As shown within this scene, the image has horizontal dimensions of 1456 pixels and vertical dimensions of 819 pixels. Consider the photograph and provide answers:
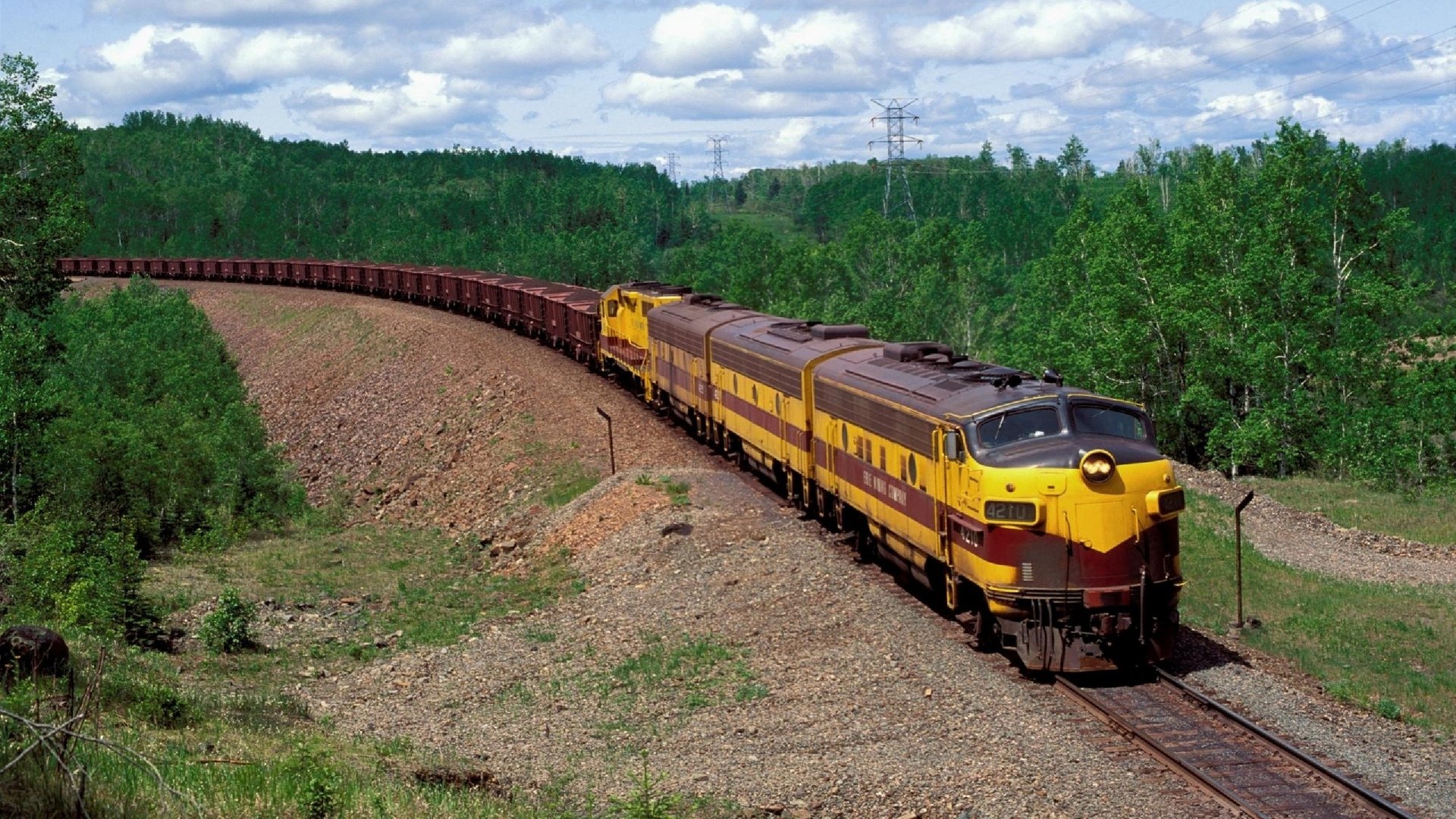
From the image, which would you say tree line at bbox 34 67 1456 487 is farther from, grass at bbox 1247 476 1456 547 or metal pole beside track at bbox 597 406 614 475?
metal pole beside track at bbox 597 406 614 475

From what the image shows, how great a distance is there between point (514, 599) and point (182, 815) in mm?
16704

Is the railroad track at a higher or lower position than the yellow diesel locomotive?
lower

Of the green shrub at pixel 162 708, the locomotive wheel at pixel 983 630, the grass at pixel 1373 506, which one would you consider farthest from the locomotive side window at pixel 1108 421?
the grass at pixel 1373 506

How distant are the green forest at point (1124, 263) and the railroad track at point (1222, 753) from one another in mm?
29083

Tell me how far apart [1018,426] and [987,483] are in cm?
105

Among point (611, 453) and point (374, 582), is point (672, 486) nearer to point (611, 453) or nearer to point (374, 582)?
point (611, 453)

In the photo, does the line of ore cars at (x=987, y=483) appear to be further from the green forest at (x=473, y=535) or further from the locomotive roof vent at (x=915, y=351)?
the green forest at (x=473, y=535)

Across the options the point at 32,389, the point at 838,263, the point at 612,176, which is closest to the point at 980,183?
the point at 612,176

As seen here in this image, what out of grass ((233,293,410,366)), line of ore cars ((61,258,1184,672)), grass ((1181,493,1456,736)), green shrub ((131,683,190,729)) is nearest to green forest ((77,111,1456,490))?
grass ((233,293,410,366))

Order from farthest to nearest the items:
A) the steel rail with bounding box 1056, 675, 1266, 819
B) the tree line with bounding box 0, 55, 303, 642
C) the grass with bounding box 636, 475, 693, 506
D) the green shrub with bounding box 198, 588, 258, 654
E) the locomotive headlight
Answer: the grass with bounding box 636, 475, 693, 506 < the tree line with bounding box 0, 55, 303, 642 < the green shrub with bounding box 198, 588, 258, 654 < the locomotive headlight < the steel rail with bounding box 1056, 675, 1266, 819

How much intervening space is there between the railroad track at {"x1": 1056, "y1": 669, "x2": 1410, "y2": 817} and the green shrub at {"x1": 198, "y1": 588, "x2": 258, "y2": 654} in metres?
15.4

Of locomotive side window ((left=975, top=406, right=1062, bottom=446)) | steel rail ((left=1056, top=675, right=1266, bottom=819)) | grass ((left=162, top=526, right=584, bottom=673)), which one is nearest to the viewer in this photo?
steel rail ((left=1056, top=675, right=1266, bottom=819))

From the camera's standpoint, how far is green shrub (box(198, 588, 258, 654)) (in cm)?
2580

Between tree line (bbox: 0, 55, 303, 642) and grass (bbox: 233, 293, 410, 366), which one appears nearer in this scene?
tree line (bbox: 0, 55, 303, 642)
